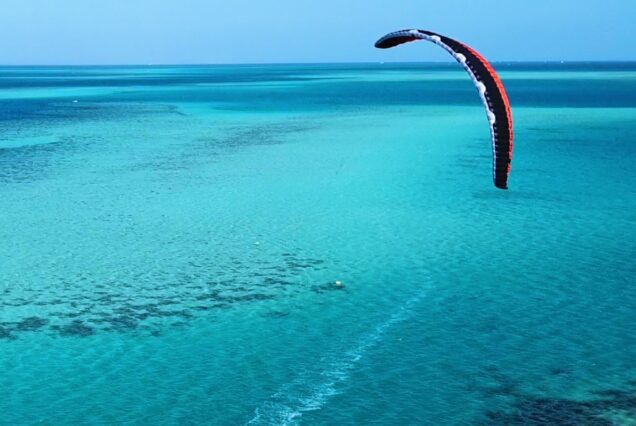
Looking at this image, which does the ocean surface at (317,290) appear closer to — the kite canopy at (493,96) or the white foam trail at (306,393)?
the white foam trail at (306,393)

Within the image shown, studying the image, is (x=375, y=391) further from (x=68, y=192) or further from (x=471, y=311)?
(x=68, y=192)

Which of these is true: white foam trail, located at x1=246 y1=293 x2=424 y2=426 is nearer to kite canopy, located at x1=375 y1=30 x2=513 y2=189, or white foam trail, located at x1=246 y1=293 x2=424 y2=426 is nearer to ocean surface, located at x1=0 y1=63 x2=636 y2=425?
ocean surface, located at x1=0 y1=63 x2=636 y2=425

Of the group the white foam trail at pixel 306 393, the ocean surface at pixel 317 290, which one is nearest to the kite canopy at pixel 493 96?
the ocean surface at pixel 317 290

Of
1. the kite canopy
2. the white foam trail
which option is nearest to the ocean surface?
the white foam trail

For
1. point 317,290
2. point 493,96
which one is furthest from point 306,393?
point 493,96

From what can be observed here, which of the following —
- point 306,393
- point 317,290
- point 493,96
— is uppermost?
point 493,96

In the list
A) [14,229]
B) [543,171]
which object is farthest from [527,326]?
[543,171]

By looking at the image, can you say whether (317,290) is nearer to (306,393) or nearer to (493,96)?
(306,393)
